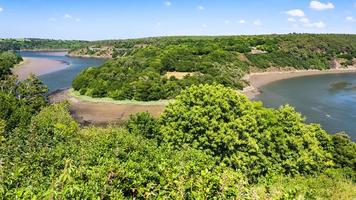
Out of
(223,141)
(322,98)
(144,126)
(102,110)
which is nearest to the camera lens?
(223,141)

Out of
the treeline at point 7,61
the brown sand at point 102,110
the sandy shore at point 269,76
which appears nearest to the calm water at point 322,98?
the sandy shore at point 269,76

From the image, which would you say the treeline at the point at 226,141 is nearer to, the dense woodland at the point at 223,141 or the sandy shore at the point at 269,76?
the dense woodland at the point at 223,141

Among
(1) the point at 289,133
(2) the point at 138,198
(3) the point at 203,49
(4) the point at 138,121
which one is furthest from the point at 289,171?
(3) the point at 203,49

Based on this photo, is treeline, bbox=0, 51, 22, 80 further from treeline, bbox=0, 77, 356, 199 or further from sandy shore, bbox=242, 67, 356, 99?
treeline, bbox=0, 77, 356, 199

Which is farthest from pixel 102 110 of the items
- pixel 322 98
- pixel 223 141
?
pixel 322 98

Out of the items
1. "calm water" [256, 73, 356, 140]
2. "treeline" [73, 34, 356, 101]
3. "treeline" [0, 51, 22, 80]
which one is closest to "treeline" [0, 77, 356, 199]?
"calm water" [256, 73, 356, 140]

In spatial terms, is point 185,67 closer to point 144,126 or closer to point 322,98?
point 322,98
